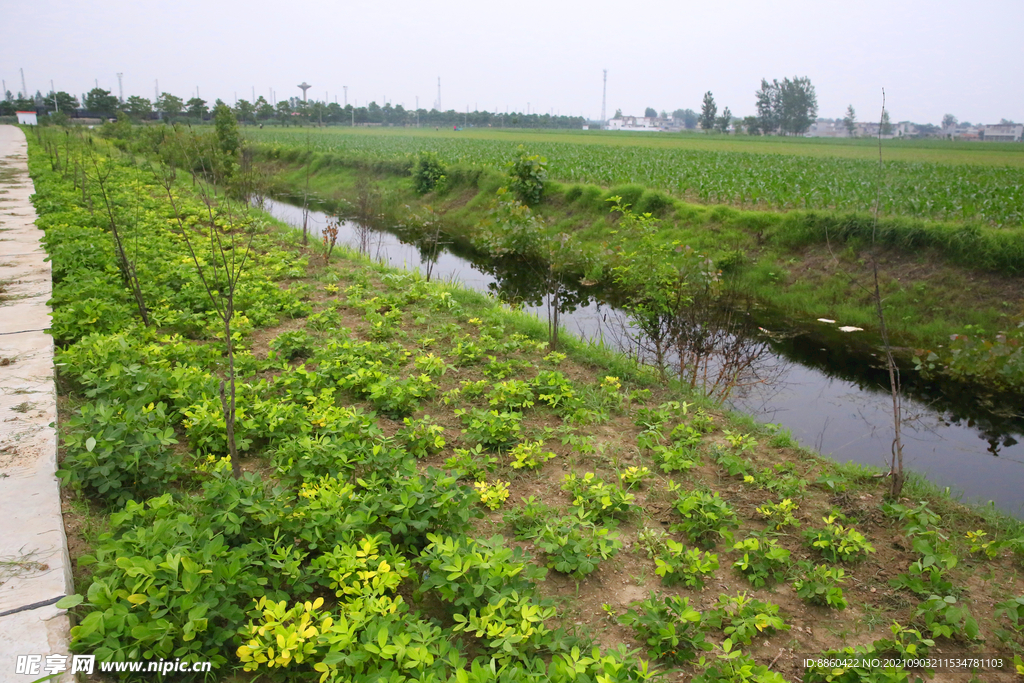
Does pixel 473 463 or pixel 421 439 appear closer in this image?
pixel 473 463

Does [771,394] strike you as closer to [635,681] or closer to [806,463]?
[806,463]

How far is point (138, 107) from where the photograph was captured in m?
47.1

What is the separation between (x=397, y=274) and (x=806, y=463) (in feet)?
21.5

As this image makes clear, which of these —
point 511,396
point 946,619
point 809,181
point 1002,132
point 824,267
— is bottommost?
point 946,619

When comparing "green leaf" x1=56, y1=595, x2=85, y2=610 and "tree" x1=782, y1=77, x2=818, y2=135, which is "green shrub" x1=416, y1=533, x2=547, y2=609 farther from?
"tree" x1=782, y1=77, x2=818, y2=135

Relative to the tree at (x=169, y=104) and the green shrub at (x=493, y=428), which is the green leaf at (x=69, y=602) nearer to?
the green shrub at (x=493, y=428)

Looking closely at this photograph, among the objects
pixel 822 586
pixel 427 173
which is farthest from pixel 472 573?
pixel 427 173

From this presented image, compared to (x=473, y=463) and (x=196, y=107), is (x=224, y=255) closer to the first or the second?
(x=473, y=463)

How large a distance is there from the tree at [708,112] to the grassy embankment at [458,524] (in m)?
95.3

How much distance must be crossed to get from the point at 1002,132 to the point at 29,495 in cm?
9502

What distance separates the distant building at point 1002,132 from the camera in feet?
218

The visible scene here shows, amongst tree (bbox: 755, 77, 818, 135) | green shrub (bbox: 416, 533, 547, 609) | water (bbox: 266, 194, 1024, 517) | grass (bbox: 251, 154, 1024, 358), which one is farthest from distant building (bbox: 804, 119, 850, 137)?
green shrub (bbox: 416, 533, 547, 609)

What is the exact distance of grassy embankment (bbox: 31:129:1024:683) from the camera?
2354 millimetres

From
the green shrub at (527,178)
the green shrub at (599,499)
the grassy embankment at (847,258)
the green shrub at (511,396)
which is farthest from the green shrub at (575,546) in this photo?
the green shrub at (527,178)
